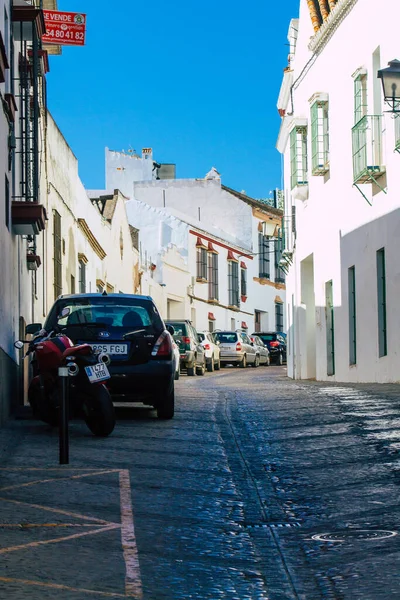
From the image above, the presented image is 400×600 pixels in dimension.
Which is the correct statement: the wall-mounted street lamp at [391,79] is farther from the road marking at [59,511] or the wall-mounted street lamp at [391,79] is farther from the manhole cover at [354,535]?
the manhole cover at [354,535]

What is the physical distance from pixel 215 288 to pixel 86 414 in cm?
4877

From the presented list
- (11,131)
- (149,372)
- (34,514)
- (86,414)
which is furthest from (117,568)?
(11,131)

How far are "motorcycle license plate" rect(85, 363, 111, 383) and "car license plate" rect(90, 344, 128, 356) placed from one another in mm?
1845

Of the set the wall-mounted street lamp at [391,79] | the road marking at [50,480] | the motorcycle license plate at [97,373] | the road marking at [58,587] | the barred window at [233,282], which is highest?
the barred window at [233,282]

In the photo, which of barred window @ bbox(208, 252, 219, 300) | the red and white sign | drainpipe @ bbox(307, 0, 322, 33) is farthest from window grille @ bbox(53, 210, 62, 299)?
barred window @ bbox(208, 252, 219, 300)

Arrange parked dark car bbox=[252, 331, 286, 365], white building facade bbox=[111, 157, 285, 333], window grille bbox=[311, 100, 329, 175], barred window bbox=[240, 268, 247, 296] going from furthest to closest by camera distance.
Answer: barred window bbox=[240, 268, 247, 296] → white building facade bbox=[111, 157, 285, 333] → parked dark car bbox=[252, 331, 286, 365] → window grille bbox=[311, 100, 329, 175]

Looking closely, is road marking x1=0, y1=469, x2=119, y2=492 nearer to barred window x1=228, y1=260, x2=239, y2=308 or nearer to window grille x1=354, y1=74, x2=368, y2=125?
window grille x1=354, y1=74, x2=368, y2=125

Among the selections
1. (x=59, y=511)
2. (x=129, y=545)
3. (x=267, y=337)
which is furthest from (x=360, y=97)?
(x=267, y=337)

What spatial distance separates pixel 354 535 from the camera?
22.6 ft

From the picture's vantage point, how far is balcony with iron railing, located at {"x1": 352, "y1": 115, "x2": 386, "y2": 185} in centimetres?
2117

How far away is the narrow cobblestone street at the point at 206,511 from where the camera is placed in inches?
226

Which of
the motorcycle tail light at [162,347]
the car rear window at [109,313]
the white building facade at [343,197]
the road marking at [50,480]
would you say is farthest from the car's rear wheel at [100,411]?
the white building facade at [343,197]

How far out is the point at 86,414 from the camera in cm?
1224

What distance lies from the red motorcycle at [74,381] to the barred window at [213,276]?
1835 inches
